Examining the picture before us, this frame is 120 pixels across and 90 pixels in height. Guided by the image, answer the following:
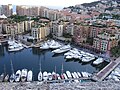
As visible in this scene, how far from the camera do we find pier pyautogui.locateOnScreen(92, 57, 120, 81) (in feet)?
35.4

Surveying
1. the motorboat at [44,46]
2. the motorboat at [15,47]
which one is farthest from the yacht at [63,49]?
the motorboat at [15,47]

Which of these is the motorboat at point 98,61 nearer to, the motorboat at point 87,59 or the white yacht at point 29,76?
the motorboat at point 87,59

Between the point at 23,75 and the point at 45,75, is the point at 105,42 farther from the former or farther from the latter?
the point at 23,75

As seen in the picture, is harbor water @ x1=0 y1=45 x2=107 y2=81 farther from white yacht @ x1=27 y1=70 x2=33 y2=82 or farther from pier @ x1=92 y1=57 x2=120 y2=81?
pier @ x1=92 y1=57 x2=120 y2=81

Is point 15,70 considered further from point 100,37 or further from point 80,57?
point 100,37

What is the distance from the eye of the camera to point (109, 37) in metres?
15.2

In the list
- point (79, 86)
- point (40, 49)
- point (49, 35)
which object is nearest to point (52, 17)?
point (49, 35)

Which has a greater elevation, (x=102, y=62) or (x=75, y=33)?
(x=75, y=33)

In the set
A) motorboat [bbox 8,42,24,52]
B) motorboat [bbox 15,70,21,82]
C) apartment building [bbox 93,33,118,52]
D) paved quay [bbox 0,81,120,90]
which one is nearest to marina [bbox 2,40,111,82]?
motorboat [bbox 15,70,21,82]

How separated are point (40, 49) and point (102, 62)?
5.23 m

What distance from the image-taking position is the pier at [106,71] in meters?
10.8

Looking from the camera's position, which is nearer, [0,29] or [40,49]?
[40,49]

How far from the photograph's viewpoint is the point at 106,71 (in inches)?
456

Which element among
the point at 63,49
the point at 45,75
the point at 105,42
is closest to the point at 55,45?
the point at 63,49
